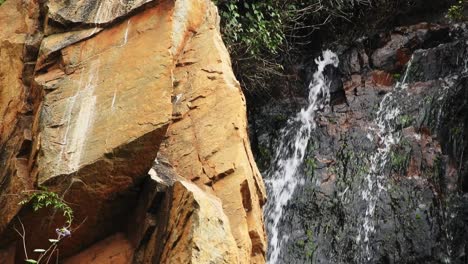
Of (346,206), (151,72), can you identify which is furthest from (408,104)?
(151,72)

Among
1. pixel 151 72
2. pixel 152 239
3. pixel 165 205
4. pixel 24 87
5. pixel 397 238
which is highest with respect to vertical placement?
pixel 151 72

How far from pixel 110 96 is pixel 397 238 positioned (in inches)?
200

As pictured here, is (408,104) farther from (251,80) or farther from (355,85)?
(251,80)

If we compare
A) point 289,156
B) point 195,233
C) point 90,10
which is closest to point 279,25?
point 289,156

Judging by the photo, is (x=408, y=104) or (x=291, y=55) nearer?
(x=408, y=104)

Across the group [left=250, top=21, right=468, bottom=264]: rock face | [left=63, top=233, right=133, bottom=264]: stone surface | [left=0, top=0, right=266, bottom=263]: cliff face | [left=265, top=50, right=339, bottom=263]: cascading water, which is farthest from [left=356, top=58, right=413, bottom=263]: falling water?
[left=63, top=233, right=133, bottom=264]: stone surface

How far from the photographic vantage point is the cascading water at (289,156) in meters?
8.98

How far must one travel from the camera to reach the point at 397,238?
26.9 feet

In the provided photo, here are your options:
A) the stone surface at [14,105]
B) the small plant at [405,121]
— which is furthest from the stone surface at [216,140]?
the small plant at [405,121]

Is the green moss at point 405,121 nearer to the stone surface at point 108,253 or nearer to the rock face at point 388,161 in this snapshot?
the rock face at point 388,161

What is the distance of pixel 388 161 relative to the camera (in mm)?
9133

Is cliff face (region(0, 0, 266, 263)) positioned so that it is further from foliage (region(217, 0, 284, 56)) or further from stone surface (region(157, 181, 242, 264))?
foliage (region(217, 0, 284, 56))

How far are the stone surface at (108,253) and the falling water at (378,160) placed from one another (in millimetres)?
4507

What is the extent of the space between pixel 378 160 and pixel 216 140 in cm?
500
